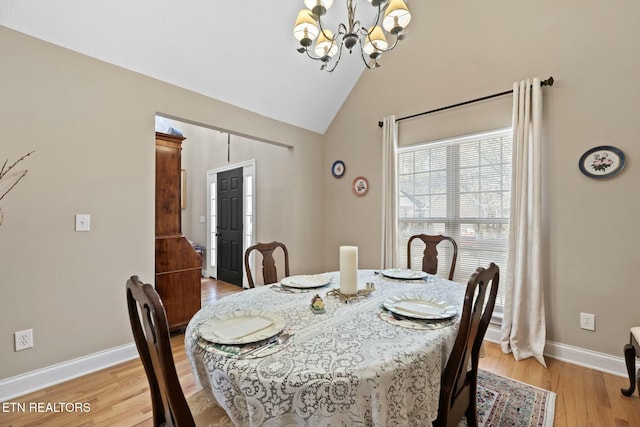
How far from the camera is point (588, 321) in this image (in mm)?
2166

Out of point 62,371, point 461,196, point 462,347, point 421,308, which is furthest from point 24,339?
point 461,196

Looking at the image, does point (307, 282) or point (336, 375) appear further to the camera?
point (307, 282)

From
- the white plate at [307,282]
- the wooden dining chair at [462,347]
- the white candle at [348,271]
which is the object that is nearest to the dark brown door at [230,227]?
the white plate at [307,282]

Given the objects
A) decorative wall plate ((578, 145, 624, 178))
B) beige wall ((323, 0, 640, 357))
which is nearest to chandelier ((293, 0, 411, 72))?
beige wall ((323, 0, 640, 357))

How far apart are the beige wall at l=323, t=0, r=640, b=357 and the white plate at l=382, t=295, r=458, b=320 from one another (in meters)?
1.69

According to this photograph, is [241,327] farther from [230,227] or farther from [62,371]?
[230,227]

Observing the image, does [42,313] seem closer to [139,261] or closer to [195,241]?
[139,261]

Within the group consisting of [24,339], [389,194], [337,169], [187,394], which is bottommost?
[187,394]

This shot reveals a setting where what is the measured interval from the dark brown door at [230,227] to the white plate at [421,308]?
140 inches

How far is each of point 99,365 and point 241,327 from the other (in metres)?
1.90

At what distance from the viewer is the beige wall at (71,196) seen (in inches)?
71.9

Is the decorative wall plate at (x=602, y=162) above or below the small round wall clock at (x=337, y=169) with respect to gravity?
below

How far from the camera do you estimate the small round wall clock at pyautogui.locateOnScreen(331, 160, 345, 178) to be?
374 cm

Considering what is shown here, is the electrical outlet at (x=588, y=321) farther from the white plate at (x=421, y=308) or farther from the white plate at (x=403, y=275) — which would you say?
the white plate at (x=421, y=308)
